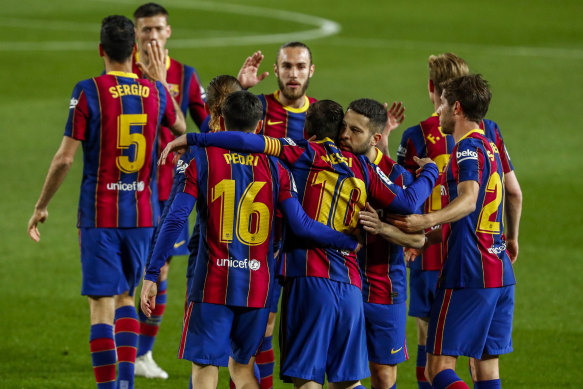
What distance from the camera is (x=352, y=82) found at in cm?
2169

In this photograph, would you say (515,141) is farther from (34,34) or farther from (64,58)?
(34,34)

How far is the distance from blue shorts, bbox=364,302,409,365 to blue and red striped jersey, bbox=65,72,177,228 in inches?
76.5

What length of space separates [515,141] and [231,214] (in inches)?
488

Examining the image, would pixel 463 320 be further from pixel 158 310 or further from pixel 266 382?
pixel 158 310

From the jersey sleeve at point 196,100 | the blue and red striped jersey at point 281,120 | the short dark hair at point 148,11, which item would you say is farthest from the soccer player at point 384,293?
the short dark hair at point 148,11

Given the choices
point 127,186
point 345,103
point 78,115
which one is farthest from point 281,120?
point 345,103

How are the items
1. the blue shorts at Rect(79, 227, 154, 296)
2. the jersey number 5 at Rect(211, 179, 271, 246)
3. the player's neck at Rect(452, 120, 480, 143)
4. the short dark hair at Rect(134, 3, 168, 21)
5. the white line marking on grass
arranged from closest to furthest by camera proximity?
the jersey number 5 at Rect(211, 179, 271, 246) < the player's neck at Rect(452, 120, 480, 143) < the blue shorts at Rect(79, 227, 154, 296) < the short dark hair at Rect(134, 3, 168, 21) < the white line marking on grass

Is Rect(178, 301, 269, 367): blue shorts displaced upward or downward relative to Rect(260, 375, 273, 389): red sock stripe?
upward

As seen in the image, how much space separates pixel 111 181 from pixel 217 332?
1.88 metres

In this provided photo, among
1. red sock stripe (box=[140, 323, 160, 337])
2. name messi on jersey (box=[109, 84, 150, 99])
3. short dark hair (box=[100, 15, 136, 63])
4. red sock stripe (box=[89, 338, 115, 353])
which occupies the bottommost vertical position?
red sock stripe (box=[140, 323, 160, 337])

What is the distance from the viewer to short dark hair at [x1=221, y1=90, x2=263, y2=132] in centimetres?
602

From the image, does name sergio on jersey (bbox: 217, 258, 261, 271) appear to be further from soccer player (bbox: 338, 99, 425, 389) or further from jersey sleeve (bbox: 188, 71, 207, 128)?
jersey sleeve (bbox: 188, 71, 207, 128)

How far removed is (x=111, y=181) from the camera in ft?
24.1

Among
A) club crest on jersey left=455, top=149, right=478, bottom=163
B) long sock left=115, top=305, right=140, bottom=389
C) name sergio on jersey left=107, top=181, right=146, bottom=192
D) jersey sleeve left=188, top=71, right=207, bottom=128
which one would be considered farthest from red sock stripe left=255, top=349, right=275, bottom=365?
jersey sleeve left=188, top=71, right=207, bottom=128
